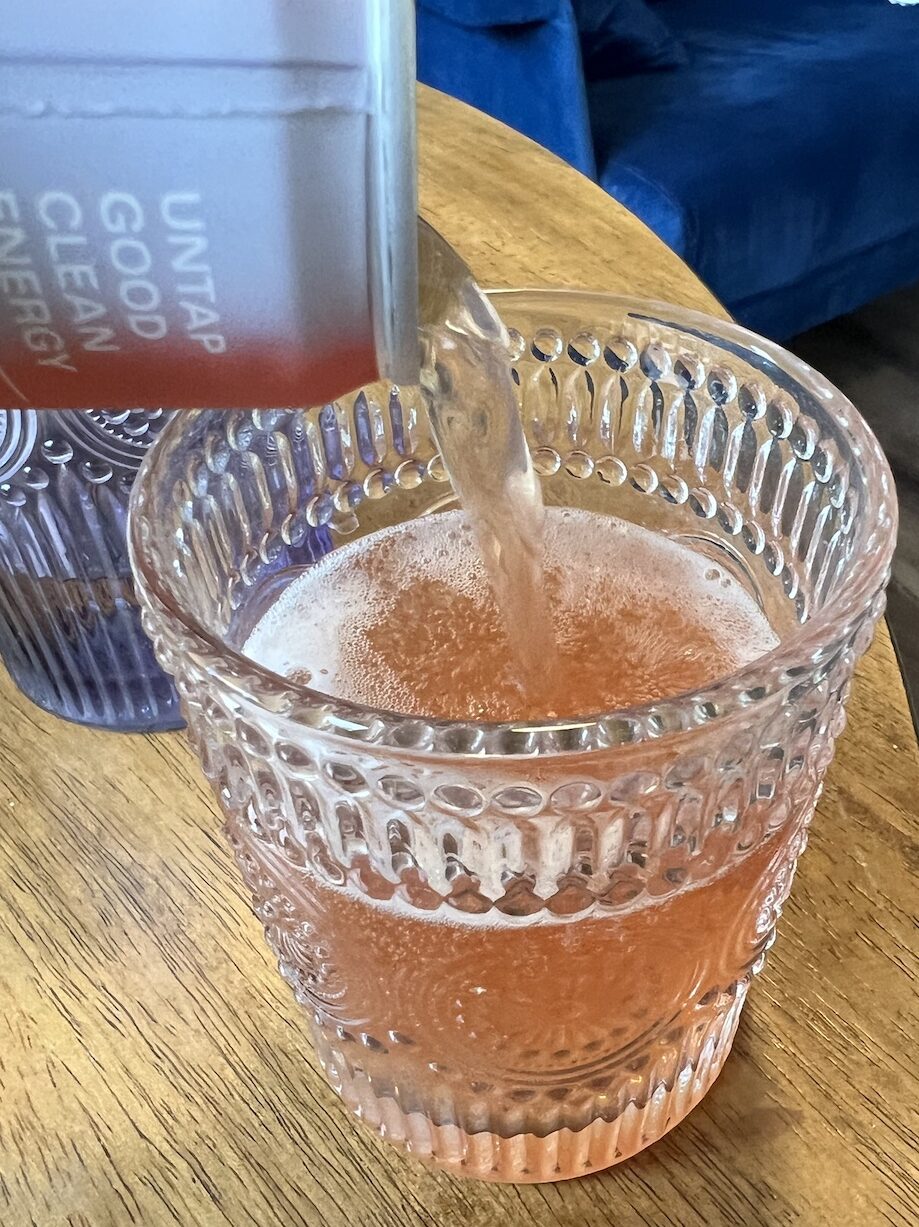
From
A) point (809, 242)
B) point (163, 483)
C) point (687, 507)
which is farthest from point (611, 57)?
point (163, 483)

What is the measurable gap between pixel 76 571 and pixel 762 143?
125 centimetres

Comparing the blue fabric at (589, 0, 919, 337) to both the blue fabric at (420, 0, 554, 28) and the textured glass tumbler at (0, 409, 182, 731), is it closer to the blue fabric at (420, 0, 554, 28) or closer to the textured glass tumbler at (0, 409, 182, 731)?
the blue fabric at (420, 0, 554, 28)

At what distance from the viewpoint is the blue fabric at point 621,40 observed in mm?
1586

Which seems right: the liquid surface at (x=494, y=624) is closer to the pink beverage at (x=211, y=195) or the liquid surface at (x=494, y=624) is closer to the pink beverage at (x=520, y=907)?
the pink beverage at (x=520, y=907)

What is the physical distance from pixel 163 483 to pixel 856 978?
10.9 inches

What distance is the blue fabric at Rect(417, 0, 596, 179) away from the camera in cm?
145

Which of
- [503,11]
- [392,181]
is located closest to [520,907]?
[392,181]

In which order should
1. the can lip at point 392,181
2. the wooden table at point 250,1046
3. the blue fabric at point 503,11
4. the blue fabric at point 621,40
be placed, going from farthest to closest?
1. the blue fabric at point 621,40
2. the blue fabric at point 503,11
3. the wooden table at point 250,1046
4. the can lip at point 392,181

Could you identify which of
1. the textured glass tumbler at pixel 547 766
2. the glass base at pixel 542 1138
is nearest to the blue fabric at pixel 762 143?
the textured glass tumbler at pixel 547 766

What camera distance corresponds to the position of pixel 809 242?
156 centimetres

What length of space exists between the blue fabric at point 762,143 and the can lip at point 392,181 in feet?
4.04

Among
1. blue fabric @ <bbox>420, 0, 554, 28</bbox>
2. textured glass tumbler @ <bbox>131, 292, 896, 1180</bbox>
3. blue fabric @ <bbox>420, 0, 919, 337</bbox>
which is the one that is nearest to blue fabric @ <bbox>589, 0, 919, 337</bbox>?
blue fabric @ <bbox>420, 0, 919, 337</bbox>

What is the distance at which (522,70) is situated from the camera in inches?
59.3

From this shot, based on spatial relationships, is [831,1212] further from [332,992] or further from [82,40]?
[82,40]
